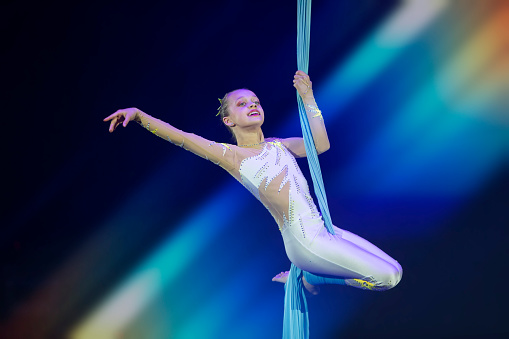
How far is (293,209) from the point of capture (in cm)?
244

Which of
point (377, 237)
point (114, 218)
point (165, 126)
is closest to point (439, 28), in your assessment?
point (377, 237)

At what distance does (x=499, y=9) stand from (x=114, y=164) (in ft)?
10.9

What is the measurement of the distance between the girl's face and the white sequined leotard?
0.15 m

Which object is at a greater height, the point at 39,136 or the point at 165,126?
the point at 39,136

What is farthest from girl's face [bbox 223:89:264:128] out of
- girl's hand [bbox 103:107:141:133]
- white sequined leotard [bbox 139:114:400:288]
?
girl's hand [bbox 103:107:141:133]

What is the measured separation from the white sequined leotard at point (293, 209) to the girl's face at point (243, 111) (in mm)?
149

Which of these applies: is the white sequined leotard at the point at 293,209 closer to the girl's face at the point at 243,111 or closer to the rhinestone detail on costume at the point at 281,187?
the rhinestone detail on costume at the point at 281,187

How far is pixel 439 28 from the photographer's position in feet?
12.7

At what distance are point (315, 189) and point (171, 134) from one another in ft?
2.53

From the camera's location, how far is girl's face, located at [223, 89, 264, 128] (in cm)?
264

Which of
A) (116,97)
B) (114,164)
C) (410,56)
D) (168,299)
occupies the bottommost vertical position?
(168,299)


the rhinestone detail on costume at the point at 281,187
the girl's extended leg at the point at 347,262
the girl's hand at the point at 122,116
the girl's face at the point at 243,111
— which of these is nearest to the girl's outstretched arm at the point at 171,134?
the girl's hand at the point at 122,116

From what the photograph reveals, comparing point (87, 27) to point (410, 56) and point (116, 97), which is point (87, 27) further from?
point (410, 56)

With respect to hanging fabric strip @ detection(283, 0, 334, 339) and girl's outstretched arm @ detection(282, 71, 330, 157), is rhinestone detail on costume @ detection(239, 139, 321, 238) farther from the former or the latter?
girl's outstretched arm @ detection(282, 71, 330, 157)
